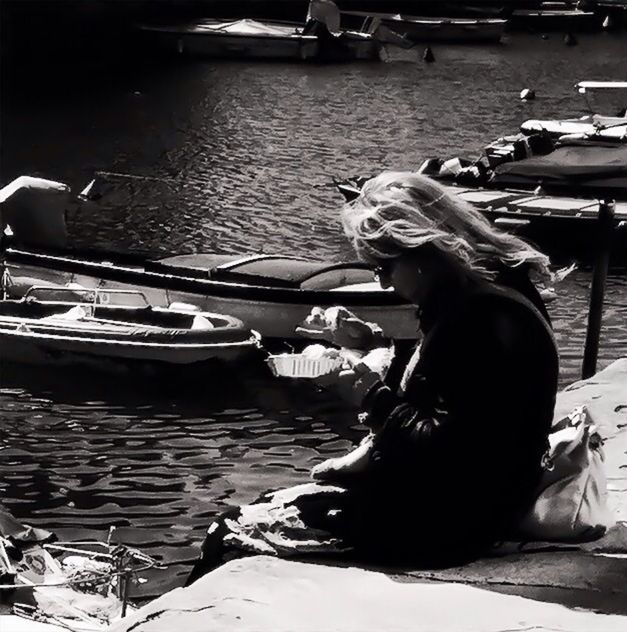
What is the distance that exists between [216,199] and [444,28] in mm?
29850

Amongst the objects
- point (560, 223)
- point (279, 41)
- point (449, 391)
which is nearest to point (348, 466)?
point (449, 391)

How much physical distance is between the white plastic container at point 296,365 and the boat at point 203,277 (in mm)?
927

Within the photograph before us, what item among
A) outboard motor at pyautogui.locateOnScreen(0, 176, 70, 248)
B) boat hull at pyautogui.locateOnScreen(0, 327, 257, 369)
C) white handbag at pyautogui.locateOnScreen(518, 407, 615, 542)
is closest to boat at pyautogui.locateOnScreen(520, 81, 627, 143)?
outboard motor at pyautogui.locateOnScreen(0, 176, 70, 248)

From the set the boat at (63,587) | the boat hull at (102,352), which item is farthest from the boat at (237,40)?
the boat at (63,587)

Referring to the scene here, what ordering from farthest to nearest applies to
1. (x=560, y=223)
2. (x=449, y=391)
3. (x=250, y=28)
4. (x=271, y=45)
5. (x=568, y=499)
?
(x=250, y=28) → (x=271, y=45) → (x=560, y=223) → (x=568, y=499) → (x=449, y=391)

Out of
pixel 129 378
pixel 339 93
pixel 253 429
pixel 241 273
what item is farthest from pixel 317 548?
pixel 339 93

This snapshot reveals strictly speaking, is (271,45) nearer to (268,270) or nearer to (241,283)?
(268,270)

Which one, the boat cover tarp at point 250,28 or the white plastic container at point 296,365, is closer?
the white plastic container at point 296,365

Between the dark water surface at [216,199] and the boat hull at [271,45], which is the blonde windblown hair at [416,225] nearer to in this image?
the dark water surface at [216,199]

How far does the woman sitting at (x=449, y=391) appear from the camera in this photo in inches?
161

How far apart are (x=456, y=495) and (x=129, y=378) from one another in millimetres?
11066

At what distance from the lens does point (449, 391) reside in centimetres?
417

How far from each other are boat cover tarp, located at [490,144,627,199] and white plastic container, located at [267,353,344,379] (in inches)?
331

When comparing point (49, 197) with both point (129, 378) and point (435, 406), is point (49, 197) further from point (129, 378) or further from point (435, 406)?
point (435, 406)
